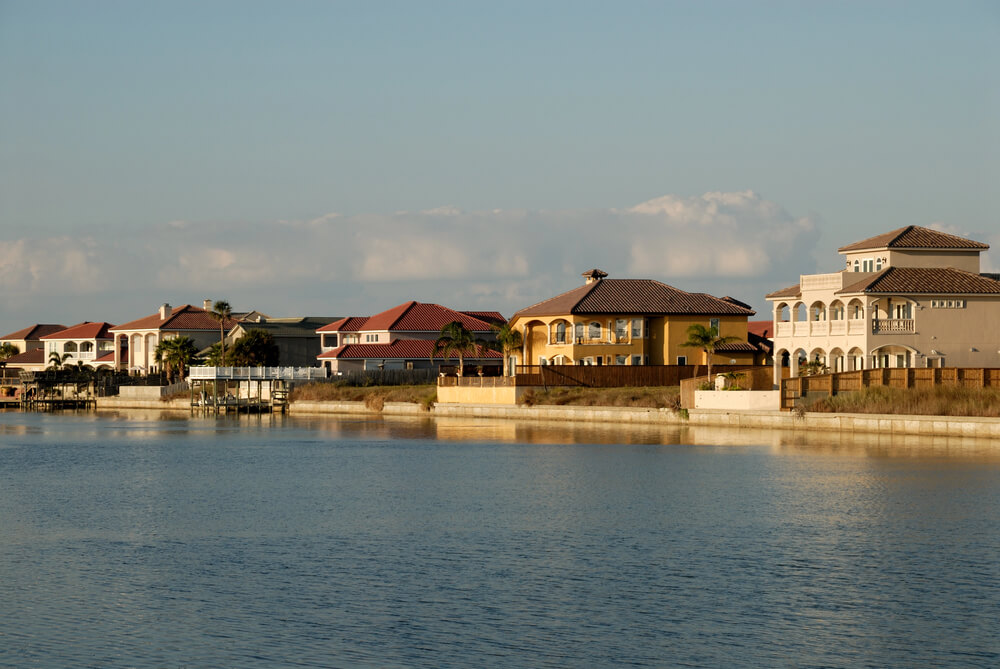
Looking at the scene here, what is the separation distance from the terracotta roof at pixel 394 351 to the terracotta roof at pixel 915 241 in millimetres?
41402

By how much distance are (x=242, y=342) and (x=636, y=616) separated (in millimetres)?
103642

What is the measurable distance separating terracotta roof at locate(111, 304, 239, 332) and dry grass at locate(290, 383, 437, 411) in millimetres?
40210

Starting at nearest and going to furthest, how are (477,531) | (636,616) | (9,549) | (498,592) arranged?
(636,616) → (498,592) → (9,549) → (477,531)

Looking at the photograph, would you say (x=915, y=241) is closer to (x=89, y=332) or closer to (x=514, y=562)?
(x=514, y=562)

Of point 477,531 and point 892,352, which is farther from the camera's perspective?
point 892,352

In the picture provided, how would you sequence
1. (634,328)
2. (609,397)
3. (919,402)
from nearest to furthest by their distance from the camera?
(919,402)
(609,397)
(634,328)

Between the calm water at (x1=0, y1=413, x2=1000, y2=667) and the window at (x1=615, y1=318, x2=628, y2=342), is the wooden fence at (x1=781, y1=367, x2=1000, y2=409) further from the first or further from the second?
the window at (x1=615, y1=318, x2=628, y2=342)

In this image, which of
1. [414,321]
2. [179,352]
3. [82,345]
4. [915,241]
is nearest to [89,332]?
[82,345]

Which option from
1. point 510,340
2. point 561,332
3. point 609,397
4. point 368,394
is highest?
point 561,332

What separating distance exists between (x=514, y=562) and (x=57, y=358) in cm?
14235

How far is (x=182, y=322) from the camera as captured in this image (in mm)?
142625

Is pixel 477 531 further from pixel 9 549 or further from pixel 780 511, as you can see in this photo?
pixel 9 549

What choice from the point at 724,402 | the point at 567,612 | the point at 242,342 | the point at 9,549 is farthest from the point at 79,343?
the point at 567,612

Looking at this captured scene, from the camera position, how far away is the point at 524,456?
178 ft
